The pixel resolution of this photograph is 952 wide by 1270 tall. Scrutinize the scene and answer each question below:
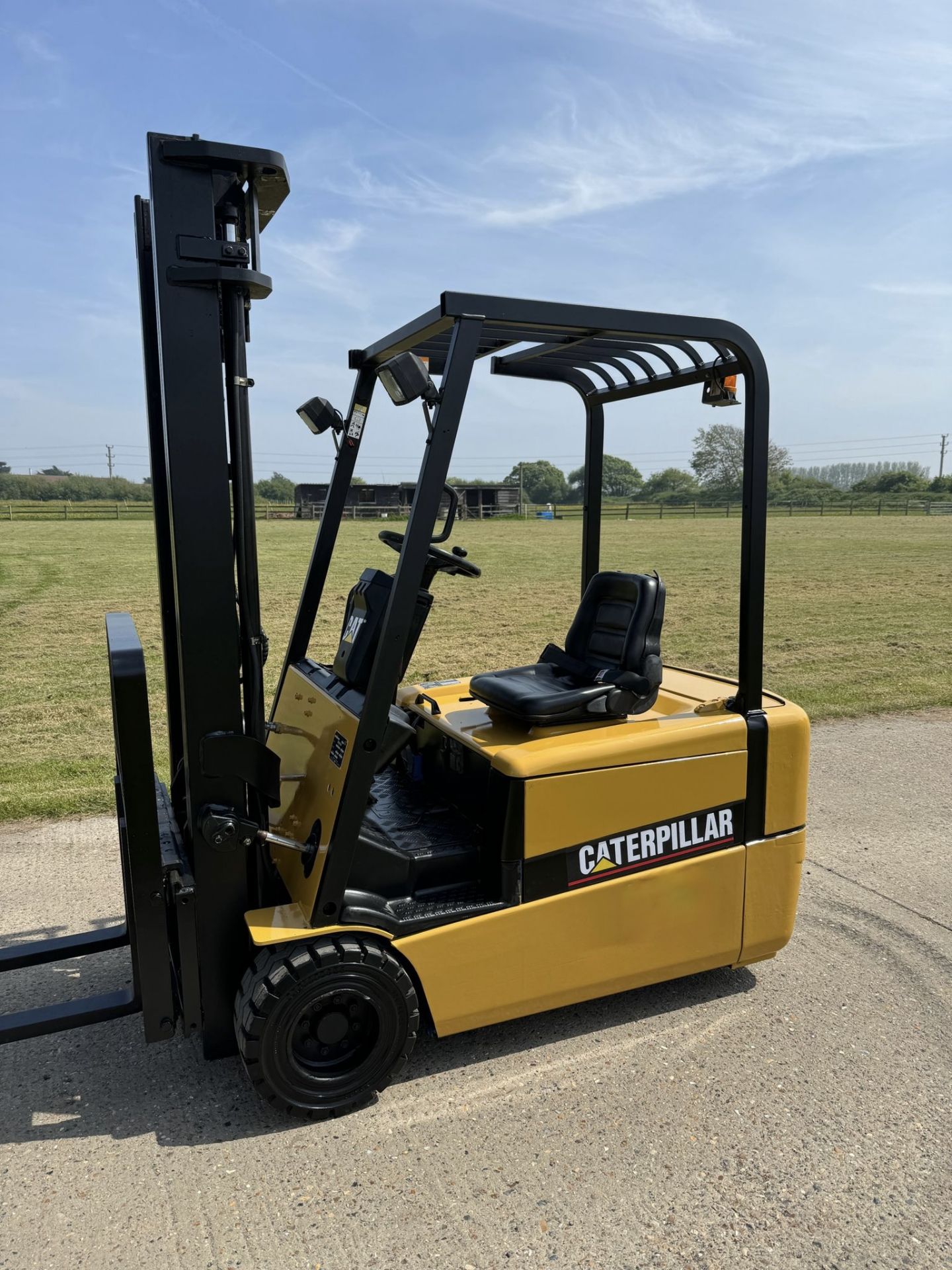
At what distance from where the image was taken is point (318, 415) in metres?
3.73

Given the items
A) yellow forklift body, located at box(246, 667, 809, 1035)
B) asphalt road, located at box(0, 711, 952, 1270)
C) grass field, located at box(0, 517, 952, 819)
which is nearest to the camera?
asphalt road, located at box(0, 711, 952, 1270)

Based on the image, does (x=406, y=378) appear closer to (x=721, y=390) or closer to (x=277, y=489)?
(x=721, y=390)

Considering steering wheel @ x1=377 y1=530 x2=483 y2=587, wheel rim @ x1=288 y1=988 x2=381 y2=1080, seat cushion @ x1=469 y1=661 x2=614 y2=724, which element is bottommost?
wheel rim @ x1=288 y1=988 x2=381 y2=1080

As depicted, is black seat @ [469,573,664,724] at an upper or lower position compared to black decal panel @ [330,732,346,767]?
upper

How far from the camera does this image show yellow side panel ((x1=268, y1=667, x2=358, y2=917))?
315 centimetres

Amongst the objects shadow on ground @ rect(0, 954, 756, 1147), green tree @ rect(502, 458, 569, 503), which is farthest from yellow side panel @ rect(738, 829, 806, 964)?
green tree @ rect(502, 458, 569, 503)

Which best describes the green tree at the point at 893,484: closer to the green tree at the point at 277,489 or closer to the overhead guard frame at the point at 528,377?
the green tree at the point at 277,489

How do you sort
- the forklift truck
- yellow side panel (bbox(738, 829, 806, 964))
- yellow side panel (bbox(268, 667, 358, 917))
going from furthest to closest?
1. yellow side panel (bbox(738, 829, 806, 964))
2. yellow side panel (bbox(268, 667, 358, 917))
3. the forklift truck

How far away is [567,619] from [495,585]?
543 centimetres

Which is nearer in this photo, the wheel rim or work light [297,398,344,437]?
the wheel rim

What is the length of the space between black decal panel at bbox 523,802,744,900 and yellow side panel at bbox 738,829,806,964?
16cm

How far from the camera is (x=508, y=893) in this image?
331 centimetres

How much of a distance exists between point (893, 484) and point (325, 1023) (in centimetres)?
8653

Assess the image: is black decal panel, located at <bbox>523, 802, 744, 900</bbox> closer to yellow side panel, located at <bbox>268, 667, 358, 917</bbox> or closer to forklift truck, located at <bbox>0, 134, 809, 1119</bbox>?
forklift truck, located at <bbox>0, 134, 809, 1119</bbox>
